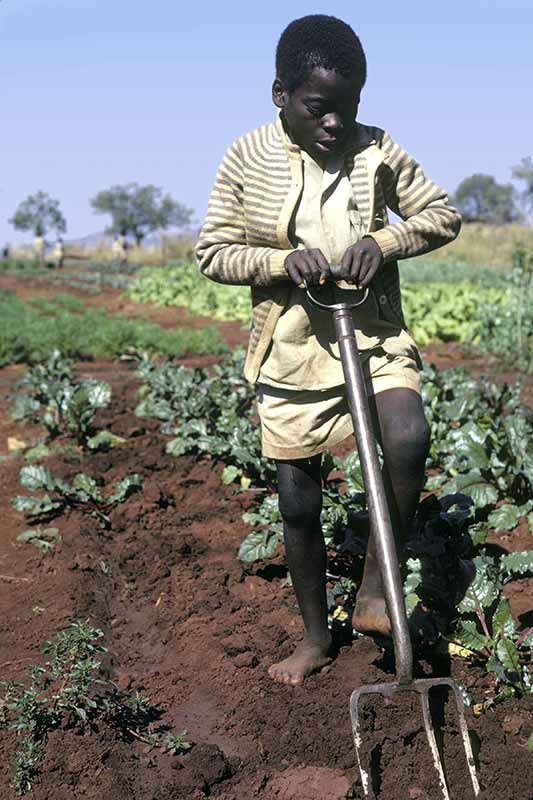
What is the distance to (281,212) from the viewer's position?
2.66 meters

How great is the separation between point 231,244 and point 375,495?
840mm

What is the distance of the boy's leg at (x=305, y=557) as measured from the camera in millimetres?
2869

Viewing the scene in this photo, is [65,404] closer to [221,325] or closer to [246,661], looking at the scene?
[246,661]

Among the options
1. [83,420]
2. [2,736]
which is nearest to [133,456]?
[83,420]

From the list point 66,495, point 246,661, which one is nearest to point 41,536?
point 66,495

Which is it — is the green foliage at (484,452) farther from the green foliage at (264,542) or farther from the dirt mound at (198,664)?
the dirt mound at (198,664)

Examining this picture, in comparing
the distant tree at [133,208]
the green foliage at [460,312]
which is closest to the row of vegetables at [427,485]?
the green foliage at [460,312]

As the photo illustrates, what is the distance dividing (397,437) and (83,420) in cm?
386

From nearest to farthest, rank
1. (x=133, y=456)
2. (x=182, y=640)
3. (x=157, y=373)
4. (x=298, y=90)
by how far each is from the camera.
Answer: (x=298, y=90) → (x=182, y=640) → (x=133, y=456) → (x=157, y=373)

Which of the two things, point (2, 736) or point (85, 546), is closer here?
point (2, 736)

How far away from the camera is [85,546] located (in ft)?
14.5

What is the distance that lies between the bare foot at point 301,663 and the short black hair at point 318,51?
5.26 ft

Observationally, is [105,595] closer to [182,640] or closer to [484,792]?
[182,640]

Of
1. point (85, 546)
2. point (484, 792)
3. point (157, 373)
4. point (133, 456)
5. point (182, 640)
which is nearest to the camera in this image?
point (484, 792)
